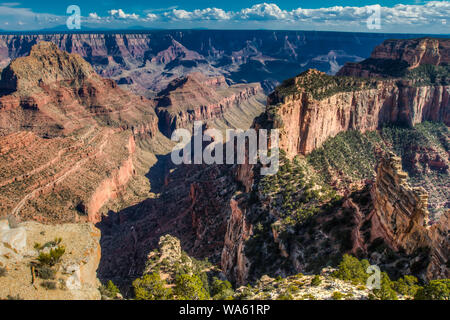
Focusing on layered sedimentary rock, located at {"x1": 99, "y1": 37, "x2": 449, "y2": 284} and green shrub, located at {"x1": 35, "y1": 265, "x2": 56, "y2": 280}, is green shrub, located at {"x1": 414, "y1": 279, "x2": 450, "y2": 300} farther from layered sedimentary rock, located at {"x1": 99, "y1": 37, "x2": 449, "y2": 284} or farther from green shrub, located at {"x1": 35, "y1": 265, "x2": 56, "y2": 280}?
green shrub, located at {"x1": 35, "y1": 265, "x2": 56, "y2": 280}

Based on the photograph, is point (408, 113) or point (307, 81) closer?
point (307, 81)

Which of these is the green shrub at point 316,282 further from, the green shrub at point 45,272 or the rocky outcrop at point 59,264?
the green shrub at point 45,272

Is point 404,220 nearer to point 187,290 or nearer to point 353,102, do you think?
point 187,290

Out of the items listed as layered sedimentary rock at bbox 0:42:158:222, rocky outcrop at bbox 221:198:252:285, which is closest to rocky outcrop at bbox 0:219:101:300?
rocky outcrop at bbox 221:198:252:285

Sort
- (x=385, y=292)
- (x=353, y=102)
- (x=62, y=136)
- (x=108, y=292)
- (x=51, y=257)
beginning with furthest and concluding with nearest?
1. (x=62, y=136)
2. (x=353, y=102)
3. (x=108, y=292)
4. (x=385, y=292)
5. (x=51, y=257)

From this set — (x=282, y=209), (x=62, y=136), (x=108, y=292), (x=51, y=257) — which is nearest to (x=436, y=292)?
(x=108, y=292)
